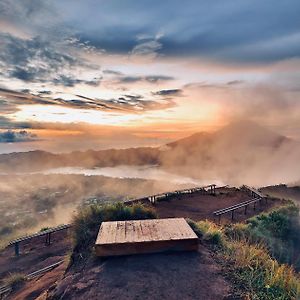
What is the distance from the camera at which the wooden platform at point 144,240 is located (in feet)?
18.7

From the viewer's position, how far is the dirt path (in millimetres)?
4594

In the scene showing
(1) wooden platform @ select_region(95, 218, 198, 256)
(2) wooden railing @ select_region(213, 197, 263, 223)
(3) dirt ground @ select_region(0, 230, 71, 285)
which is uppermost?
(1) wooden platform @ select_region(95, 218, 198, 256)

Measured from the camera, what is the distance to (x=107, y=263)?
550 cm

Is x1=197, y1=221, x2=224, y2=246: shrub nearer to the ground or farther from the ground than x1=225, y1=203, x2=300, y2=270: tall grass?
farther from the ground

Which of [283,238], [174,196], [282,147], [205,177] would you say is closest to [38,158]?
[205,177]

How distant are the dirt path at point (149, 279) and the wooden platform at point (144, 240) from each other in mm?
125

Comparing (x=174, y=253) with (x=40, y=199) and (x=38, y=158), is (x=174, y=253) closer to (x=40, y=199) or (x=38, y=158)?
(x=40, y=199)

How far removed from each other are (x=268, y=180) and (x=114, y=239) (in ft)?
125

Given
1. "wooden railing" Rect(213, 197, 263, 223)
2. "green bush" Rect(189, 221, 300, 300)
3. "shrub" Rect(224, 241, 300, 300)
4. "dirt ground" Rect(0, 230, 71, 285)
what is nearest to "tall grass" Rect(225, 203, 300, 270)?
"wooden railing" Rect(213, 197, 263, 223)

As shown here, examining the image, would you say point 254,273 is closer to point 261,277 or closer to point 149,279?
point 261,277

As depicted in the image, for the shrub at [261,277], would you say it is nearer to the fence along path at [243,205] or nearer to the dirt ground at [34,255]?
the dirt ground at [34,255]

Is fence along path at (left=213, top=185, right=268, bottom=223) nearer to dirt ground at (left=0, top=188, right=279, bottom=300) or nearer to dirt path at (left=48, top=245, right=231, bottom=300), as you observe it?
dirt ground at (left=0, top=188, right=279, bottom=300)

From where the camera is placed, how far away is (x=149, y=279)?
4918 millimetres

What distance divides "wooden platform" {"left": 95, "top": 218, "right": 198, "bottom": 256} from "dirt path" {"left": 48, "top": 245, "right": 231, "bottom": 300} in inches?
4.9
